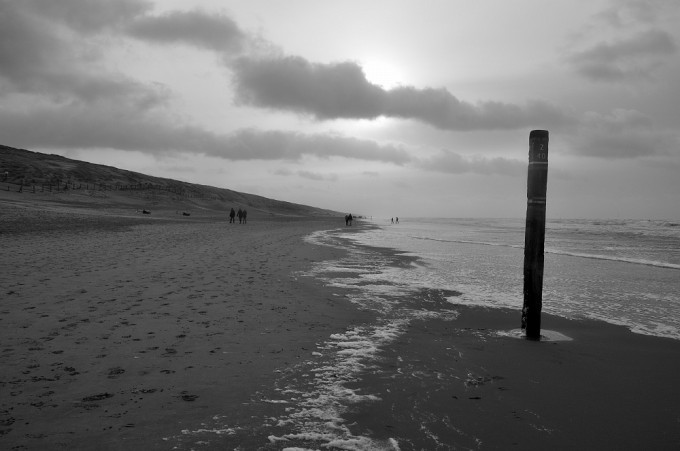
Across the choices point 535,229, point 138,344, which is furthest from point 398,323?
point 138,344

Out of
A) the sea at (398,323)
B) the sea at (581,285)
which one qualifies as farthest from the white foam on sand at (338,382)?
the sea at (581,285)

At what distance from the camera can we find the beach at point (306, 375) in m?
3.85

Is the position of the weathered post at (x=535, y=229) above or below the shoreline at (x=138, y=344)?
above

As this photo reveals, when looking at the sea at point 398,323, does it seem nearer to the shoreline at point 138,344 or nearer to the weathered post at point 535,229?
the shoreline at point 138,344

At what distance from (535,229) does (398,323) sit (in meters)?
3.09

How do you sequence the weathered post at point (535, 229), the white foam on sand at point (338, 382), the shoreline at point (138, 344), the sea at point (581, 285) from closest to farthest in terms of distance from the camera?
the white foam on sand at point (338, 382) < the shoreline at point (138, 344) < the weathered post at point (535, 229) < the sea at point (581, 285)

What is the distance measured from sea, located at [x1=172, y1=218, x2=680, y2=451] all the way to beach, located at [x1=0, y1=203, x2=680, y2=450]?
3cm

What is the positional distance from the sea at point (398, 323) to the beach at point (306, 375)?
34 mm

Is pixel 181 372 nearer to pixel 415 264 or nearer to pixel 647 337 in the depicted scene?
pixel 647 337

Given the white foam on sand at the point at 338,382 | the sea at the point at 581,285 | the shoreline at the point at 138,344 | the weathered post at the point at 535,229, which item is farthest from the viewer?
the sea at the point at 581,285

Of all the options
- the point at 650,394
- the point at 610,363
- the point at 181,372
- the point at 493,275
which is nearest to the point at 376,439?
the point at 181,372

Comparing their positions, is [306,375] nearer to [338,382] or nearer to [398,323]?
[338,382]

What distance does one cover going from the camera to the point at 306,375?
5.32 metres

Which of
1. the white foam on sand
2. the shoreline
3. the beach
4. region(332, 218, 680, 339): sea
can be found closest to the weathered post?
the beach
